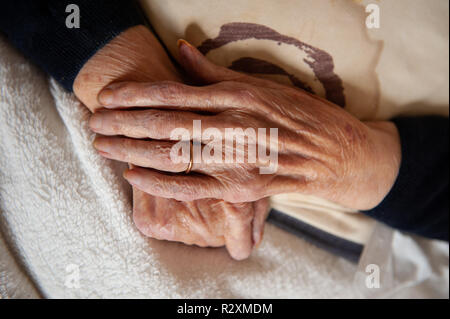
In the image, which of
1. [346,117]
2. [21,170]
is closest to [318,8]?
[346,117]

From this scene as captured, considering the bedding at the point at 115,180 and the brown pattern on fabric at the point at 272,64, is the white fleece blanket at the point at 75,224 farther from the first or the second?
the brown pattern on fabric at the point at 272,64

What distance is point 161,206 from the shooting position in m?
0.65


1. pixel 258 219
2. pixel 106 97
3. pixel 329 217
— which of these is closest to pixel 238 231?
pixel 258 219

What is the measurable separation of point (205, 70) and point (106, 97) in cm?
20

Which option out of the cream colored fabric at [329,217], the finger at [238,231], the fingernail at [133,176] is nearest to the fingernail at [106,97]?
the fingernail at [133,176]

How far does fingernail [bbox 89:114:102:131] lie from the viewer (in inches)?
22.8

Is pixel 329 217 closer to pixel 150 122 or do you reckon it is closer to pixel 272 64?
pixel 272 64

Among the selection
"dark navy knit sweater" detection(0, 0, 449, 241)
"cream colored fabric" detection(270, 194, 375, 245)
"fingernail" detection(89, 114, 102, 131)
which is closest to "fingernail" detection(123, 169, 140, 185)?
"fingernail" detection(89, 114, 102, 131)

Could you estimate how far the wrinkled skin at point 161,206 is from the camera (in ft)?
1.93

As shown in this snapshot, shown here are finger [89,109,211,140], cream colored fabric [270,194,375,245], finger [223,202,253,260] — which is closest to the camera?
finger [89,109,211,140]

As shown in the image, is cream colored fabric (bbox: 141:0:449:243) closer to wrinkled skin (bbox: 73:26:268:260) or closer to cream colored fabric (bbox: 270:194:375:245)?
wrinkled skin (bbox: 73:26:268:260)

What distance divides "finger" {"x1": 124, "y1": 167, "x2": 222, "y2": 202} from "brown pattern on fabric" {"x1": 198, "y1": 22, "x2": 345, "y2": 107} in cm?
27

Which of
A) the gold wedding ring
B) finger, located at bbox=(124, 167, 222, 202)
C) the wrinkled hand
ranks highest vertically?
the gold wedding ring
